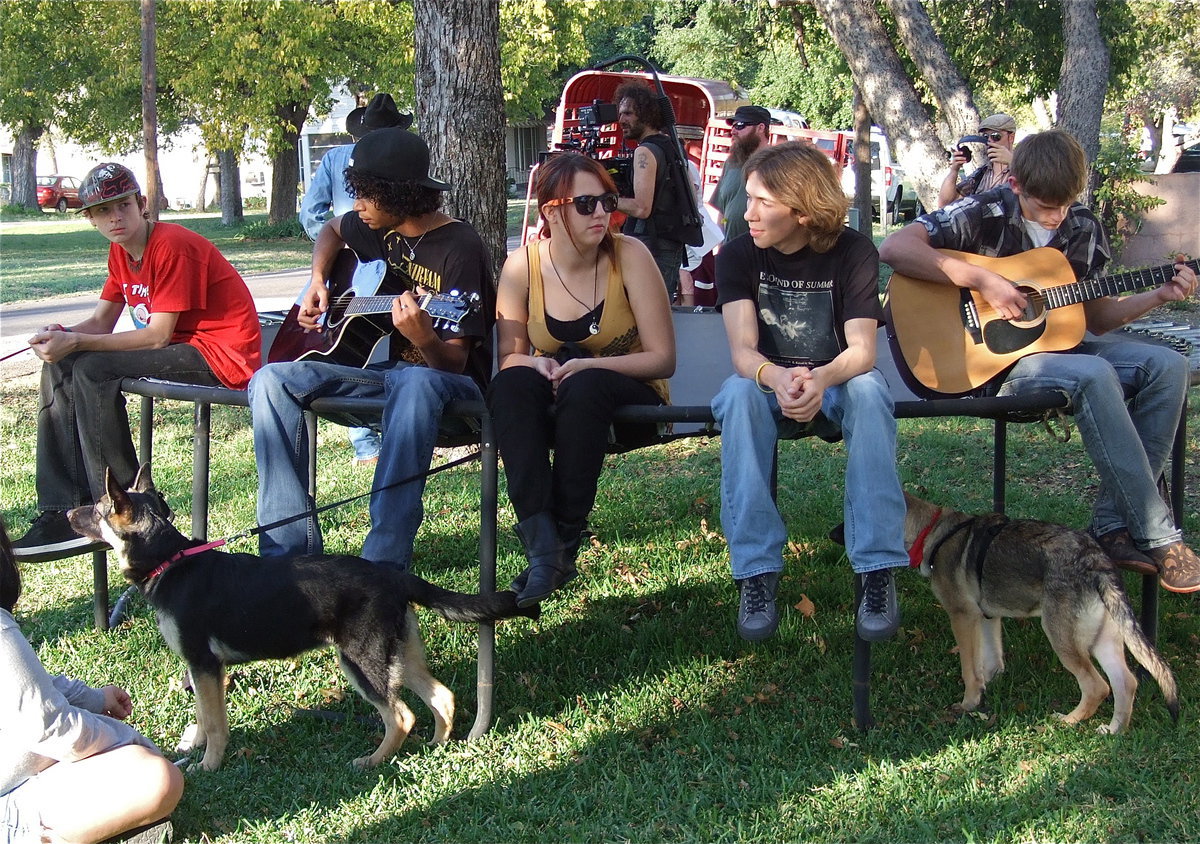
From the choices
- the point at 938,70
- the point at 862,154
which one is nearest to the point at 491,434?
the point at 938,70

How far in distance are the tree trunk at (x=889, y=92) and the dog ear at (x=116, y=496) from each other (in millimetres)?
7473

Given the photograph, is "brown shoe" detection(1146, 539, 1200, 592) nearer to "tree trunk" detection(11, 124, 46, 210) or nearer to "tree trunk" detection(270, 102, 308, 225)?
"tree trunk" detection(270, 102, 308, 225)

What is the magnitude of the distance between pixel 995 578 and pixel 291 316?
9.52 feet

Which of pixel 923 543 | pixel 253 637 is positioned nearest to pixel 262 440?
pixel 253 637

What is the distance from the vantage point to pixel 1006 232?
4352 mm

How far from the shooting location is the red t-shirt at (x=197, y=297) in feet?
14.9

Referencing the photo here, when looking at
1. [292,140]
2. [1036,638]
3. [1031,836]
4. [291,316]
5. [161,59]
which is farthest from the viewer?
[292,140]

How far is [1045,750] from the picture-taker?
11.0 ft

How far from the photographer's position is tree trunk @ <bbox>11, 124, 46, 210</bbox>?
4219 centimetres

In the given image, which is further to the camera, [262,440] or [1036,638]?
[1036,638]

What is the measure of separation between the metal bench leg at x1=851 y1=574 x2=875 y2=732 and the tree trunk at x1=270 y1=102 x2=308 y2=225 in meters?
27.3

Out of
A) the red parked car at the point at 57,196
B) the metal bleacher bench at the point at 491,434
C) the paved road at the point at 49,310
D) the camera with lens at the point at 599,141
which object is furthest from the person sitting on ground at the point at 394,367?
the red parked car at the point at 57,196

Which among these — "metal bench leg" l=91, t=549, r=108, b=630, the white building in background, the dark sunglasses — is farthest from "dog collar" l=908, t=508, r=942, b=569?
the white building in background

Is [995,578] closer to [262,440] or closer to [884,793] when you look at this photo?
[884,793]
